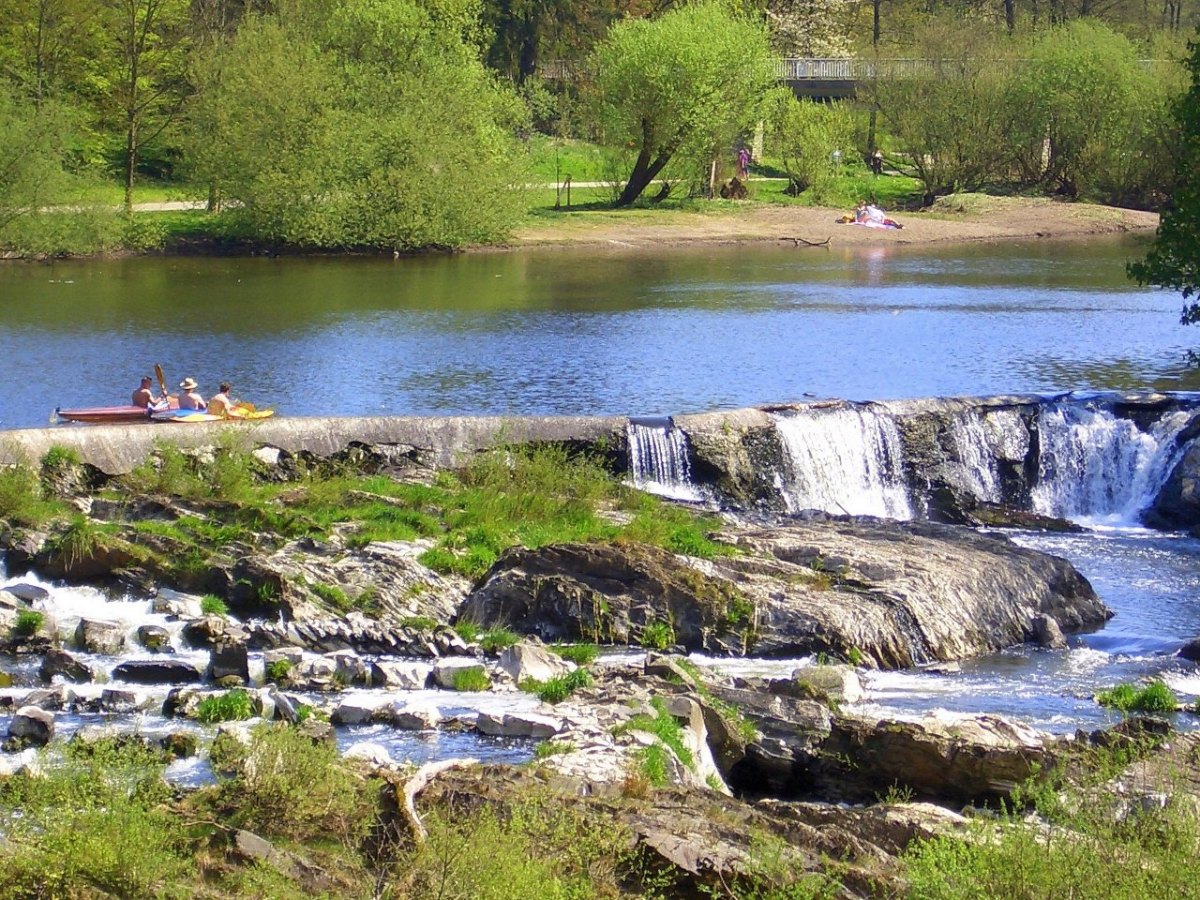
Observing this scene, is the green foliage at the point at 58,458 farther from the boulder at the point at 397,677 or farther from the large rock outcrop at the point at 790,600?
the boulder at the point at 397,677

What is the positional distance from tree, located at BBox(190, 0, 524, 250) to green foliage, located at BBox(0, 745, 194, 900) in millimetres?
41023

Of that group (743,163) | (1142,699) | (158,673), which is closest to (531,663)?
(158,673)

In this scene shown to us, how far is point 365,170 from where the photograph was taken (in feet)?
170

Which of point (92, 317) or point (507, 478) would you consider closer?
point (507, 478)

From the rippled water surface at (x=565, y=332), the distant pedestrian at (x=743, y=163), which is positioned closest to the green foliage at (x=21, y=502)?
the rippled water surface at (x=565, y=332)

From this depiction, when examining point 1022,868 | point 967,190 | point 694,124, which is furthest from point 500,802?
point 967,190

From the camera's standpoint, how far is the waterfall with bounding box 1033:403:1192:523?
85.3 ft

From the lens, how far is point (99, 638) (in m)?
16.5

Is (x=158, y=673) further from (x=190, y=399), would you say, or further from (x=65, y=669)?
(x=190, y=399)

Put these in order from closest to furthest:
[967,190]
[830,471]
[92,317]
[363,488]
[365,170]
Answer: [363,488], [830,471], [92,317], [365,170], [967,190]

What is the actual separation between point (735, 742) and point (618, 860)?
3.90m

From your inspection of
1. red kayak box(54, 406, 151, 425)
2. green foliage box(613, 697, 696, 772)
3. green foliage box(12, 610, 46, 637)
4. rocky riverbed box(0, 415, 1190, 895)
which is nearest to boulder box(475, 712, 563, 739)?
→ rocky riverbed box(0, 415, 1190, 895)

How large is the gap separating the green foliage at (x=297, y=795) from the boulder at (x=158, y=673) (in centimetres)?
419

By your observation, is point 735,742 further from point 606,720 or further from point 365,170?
point 365,170
